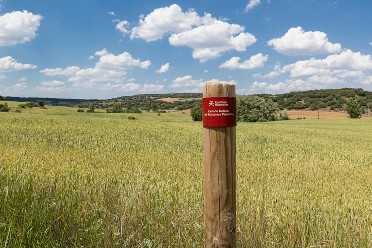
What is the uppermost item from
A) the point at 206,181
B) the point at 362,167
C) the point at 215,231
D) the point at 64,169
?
the point at 206,181

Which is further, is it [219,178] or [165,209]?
[165,209]

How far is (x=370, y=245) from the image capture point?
4824 millimetres

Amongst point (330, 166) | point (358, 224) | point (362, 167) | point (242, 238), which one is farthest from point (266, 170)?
point (242, 238)

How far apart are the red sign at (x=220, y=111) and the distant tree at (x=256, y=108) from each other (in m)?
95.3

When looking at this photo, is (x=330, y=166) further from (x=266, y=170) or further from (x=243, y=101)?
(x=243, y=101)

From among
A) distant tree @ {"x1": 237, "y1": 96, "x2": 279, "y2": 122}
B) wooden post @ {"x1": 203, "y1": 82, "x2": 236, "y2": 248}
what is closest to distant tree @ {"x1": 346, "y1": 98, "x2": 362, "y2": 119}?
distant tree @ {"x1": 237, "y1": 96, "x2": 279, "y2": 122}

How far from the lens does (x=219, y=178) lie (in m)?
2.96

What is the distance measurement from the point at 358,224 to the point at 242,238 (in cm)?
219

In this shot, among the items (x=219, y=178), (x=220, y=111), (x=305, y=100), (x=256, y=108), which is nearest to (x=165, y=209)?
(x=219, y=178)

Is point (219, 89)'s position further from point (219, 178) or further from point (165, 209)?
point (165, 209)

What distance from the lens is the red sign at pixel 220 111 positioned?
2.84m

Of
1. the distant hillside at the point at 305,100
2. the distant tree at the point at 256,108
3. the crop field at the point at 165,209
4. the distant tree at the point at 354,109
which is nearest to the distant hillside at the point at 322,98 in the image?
the distant hillside at the point at 305,100

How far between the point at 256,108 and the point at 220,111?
335 feet

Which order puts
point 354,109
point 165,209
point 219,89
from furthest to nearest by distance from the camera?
point 354,109 < point 165,209 < point 219,89
